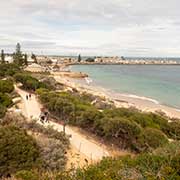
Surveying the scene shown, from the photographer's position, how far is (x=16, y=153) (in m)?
11.0

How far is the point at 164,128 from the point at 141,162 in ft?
38.8

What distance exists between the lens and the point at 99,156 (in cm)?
1399

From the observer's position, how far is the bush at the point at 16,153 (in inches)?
420

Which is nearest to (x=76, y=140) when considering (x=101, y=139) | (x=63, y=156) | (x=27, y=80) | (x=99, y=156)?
(x=101, y=139)

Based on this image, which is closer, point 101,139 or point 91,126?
point 101,139

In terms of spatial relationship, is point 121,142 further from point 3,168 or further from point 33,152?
point 3,168

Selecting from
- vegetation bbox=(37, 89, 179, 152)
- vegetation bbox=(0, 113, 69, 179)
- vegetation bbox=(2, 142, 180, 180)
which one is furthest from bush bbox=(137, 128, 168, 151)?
vegetation bbox=(2, 142, 180, 180)

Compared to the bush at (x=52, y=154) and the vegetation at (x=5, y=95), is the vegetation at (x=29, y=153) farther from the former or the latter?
the vegetation at (x=5, y=95)

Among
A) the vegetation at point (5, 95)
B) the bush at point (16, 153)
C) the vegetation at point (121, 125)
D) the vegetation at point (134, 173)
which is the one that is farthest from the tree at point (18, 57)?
the vegetation at point (134, 173)

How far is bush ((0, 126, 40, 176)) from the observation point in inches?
420

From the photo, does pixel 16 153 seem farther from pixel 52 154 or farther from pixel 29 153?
pixel 52 154

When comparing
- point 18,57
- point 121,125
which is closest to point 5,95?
point 121,125

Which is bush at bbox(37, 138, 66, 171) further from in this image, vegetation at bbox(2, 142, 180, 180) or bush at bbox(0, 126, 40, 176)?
vegetation at bbox(2, 142, 180, 180)

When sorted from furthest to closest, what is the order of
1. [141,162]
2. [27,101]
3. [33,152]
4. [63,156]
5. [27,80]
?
[27,80] < [27,101] < [63,156] < [33,152] < [141,162]
